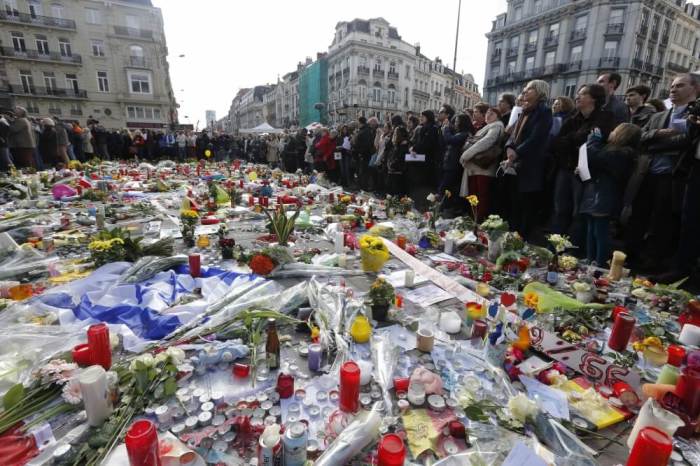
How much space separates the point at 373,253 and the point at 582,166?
2620 mm

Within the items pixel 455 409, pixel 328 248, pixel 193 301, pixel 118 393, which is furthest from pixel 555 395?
pixel 328 248

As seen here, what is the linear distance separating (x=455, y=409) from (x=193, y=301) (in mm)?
2169

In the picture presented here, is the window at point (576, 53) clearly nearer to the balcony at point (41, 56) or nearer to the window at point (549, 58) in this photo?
the window at point (549, 58)

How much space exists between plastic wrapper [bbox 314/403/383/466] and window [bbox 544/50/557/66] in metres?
36.3

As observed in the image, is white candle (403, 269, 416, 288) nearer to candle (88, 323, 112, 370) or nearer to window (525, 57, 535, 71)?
candle (88, 323, 112, 370)

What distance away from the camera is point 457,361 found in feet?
7.32

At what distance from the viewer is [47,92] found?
2734 cm

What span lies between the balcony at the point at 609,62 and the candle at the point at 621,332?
109 ft

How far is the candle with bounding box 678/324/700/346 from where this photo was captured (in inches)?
93.0

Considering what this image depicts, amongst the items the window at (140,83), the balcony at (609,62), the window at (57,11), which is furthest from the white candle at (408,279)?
the window at (57,11)

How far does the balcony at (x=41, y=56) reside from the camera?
1019 inches

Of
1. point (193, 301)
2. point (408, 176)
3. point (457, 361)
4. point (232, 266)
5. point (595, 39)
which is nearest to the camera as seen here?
point (457, 361)

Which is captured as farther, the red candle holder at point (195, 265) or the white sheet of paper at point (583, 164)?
the white sheet of paper at point (583, 164)

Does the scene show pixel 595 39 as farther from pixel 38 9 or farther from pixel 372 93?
pixel 38 9
